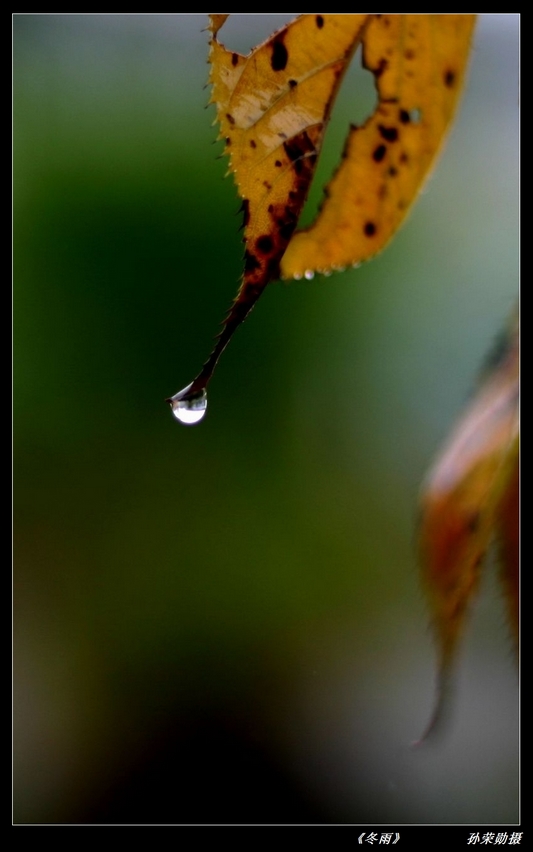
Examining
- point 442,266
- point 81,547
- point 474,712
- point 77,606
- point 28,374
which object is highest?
point 442,266

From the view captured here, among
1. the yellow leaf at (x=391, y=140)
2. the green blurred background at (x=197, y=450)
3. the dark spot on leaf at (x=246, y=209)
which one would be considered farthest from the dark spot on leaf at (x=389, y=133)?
the green blurred background at (x=197, y=450)

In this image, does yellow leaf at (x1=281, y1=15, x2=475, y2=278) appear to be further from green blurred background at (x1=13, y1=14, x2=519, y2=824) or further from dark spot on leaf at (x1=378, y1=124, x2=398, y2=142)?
green blurred background at (x1=13, y1=14, x2=519, y2=824)

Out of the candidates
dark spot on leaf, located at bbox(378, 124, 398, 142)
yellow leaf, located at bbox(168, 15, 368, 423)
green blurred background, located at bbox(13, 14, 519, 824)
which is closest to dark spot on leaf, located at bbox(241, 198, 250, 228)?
yellow leaf, located at bbox(168, 15, 368, 423)

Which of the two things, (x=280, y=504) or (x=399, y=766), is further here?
(x=280, y=504)

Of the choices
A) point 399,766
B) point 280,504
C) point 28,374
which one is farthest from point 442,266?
point 399,766

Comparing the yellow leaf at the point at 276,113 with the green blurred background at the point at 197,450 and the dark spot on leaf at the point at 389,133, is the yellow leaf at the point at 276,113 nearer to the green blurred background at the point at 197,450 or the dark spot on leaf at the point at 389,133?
the dark spot on leaf at the point at 389,133

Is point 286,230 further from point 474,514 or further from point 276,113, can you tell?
point 474,514

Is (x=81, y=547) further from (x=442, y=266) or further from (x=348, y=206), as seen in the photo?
(x=348, y=206)
